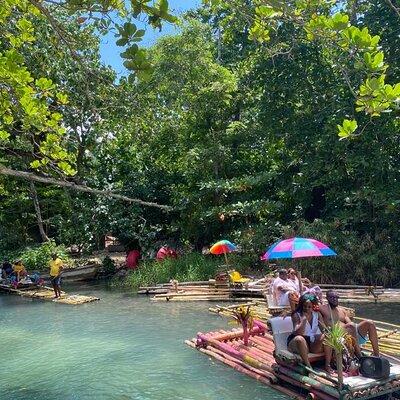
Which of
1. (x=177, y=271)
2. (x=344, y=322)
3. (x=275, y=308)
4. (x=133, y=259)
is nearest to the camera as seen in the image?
(x=344, y=322)

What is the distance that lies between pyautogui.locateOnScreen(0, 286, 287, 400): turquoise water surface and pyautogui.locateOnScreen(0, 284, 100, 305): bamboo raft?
47 centimetres

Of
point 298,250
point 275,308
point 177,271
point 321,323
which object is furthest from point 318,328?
point 177,271

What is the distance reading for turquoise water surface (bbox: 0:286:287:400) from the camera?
8.91 meters

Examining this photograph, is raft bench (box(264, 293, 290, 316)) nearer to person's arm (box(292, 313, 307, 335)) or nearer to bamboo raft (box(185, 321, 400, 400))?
bamboo raft (box(185, 321, 400, 400))

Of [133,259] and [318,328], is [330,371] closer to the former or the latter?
[318,328]

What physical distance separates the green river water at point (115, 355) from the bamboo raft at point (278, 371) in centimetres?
20

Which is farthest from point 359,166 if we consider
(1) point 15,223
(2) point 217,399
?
(1) point 15,223

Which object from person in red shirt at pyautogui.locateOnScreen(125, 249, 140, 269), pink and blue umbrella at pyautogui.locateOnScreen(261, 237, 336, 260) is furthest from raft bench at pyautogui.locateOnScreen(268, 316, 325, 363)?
person in red shirt at pyautogui.locateOnScreen(125, 249, 140, 269)

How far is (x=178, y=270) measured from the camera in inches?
815

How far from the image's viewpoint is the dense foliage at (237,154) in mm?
17359

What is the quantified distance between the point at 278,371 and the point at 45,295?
1306 cm

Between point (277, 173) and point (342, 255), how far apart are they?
503cm

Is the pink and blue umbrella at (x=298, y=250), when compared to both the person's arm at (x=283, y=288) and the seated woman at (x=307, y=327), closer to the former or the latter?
the person's arm at (x=283, y=288)

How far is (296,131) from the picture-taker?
19.8 metres
